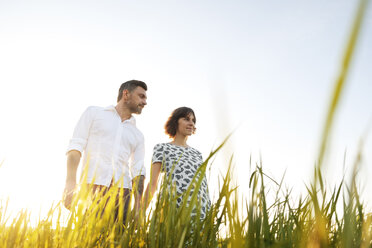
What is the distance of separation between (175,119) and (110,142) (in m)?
1.07

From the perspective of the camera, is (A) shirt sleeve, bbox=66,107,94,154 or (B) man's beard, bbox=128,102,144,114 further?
(B) man's beard, bbox=128,102,144,114

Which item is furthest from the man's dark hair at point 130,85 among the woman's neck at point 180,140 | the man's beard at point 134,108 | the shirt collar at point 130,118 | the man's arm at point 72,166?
the man's arm at point 72,166

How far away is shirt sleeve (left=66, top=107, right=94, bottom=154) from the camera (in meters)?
2.88

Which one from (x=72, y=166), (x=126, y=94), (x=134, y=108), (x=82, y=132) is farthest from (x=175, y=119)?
(x=72, y=166)

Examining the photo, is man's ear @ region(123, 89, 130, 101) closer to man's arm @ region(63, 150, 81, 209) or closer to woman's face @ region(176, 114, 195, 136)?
woman's face @ region(176, 114, 195, 136)

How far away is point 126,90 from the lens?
3709 mm

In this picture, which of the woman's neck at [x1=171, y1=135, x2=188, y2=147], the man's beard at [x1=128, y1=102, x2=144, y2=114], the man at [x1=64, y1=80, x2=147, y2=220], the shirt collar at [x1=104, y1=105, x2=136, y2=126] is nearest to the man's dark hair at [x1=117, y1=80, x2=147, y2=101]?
the man at [x1=64, y1=80, x2=147, y2=220]

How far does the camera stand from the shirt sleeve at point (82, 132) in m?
2.88

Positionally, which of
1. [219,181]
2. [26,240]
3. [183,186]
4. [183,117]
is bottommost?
[26,240]

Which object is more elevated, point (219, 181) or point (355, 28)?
point (219, 181)

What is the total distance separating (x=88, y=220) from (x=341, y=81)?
1.00 m

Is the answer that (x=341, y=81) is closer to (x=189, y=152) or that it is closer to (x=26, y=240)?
(x=26, y=240)

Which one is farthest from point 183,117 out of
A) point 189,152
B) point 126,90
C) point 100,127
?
point 100,127

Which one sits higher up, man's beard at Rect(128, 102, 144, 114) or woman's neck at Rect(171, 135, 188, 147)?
man's beard at Rect(128, 102, 144, 114)
